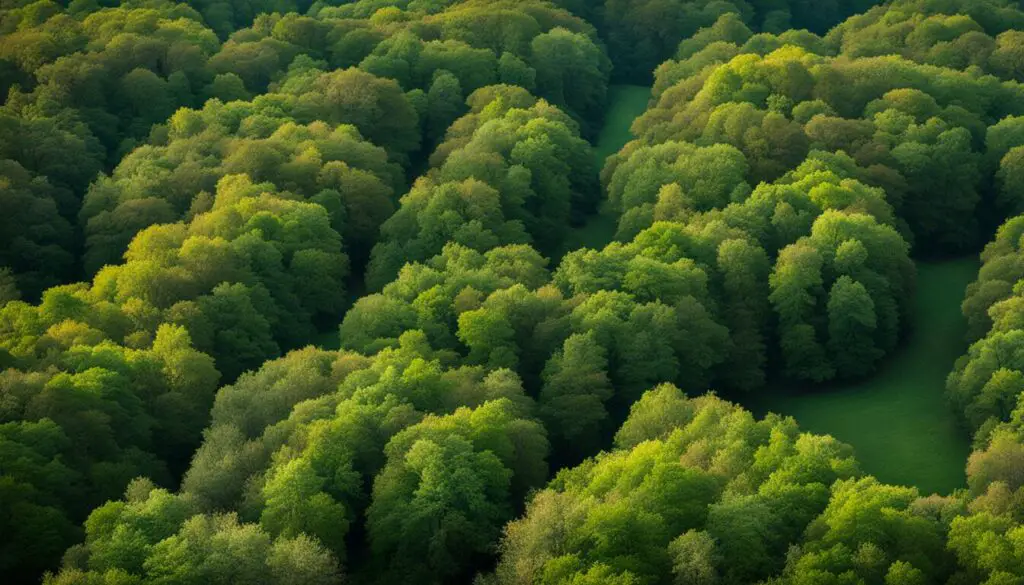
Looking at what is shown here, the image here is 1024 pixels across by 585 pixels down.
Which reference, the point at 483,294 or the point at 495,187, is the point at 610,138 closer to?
the point at 495,187

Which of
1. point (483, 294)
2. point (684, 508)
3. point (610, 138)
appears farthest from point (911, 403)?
point (610, 138)

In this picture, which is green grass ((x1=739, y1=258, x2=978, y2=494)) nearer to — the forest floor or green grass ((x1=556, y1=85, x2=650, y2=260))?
the forest floor

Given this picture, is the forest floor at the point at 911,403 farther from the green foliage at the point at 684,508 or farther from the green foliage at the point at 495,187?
the green foliage at the point at 684,508

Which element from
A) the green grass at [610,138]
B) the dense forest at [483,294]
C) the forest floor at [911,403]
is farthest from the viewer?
the green grass at [610,138]

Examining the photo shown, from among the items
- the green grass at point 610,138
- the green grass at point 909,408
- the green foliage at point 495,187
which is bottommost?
the green grass at point 610,138

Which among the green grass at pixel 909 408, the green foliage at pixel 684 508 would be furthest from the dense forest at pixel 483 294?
the green grass at pixel 909 408

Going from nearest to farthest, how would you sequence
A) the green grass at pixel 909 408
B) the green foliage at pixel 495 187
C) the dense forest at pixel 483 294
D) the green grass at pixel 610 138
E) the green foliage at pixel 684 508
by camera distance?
the green foliage at pixel 684 508, the dense forest at pixel 483 294, the green grass at pixel 909 408, the green foliage at pixel 495 187, the green grass at pixel 610 138
